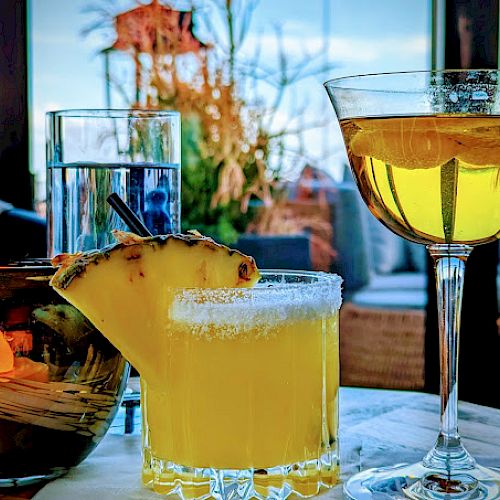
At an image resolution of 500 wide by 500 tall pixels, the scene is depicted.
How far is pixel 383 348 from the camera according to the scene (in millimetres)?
3676

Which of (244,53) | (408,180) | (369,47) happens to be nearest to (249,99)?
(244,53)

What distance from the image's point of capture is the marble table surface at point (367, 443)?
2.40 feet

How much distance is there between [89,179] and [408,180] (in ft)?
1.40

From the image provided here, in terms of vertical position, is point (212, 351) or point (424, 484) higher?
point (212, 351)

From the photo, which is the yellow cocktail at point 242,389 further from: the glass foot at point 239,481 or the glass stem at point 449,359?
the glass stem at point 449,359

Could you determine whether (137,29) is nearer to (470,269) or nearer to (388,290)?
(388,290)

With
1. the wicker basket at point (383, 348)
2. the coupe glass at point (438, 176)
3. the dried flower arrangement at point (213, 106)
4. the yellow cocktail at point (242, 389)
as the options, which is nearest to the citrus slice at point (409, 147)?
the coupe glass at point (438, 176)

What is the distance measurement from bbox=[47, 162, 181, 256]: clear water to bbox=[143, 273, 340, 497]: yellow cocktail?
326 mm

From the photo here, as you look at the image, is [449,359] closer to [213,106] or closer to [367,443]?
[367,443]

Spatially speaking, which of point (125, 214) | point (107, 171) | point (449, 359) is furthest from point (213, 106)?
point (449, 359)

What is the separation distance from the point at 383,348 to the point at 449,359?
296 cm

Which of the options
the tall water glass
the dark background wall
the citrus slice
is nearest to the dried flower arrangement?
the dark background wall

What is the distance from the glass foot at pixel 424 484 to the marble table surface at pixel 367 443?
21 mm

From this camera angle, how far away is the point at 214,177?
12.0 ft
